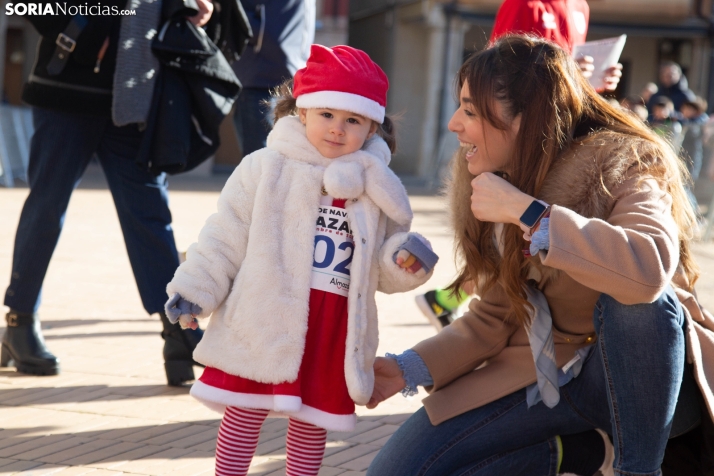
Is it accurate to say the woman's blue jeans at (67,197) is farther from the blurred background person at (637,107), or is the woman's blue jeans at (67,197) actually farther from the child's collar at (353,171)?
the blurred background person at (637,107)

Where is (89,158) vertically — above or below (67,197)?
above

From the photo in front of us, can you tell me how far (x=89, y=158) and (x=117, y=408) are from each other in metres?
1.06

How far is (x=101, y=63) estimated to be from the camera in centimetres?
380

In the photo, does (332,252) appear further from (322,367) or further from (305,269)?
(322,367)

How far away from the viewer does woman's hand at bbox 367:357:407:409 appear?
2.78m

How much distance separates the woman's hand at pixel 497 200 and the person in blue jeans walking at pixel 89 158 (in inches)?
67.5

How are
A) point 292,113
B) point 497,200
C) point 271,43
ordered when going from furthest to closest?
point 271,43 < point 292,113 < point 497,200

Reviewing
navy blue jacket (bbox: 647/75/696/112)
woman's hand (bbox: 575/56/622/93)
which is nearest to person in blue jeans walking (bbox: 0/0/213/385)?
woman's hand (bbox: 575/56/622/93)

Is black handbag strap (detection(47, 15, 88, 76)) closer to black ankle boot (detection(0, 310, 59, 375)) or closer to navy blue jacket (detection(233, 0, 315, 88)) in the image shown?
navy blue jacket (detection(233, 0, 315, 88))

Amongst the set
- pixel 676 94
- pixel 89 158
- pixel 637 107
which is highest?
pixel 89 158

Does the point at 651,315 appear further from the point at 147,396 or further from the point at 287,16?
the point at 287,16

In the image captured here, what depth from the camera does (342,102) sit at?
2674 mm

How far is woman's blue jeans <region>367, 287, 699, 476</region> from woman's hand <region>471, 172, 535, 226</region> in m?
0.33

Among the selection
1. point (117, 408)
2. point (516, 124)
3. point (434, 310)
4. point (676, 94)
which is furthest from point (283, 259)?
point (676, 94)
